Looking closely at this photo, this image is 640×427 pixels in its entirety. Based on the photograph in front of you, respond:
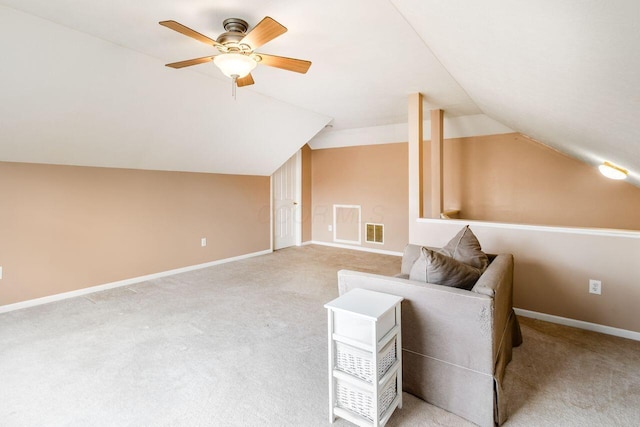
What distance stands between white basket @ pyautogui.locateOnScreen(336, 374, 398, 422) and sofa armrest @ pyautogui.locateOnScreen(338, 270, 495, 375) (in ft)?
0.87

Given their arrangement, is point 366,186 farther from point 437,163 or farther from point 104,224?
point 104,224

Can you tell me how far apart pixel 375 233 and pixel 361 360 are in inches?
177

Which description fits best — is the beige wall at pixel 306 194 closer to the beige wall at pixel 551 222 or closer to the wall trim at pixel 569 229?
the beige wall at pixel 551 222

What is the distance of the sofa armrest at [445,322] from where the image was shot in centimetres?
152

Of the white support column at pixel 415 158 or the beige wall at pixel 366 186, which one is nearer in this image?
the white support column at pixel 415 158

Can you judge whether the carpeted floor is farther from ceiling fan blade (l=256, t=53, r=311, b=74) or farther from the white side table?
ceiling fan blade (l=256, t=53, r=311, b=74)

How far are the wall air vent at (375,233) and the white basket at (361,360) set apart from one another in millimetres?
4274

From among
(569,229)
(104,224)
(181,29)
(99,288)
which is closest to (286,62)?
(181,29)

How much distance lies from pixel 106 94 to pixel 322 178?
433 cm

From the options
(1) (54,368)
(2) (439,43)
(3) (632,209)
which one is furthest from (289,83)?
(3) (632,209)

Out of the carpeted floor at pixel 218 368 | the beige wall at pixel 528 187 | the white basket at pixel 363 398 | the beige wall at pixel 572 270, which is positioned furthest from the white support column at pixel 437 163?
the white basket at pixel 363 398

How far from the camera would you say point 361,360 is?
1.54 m

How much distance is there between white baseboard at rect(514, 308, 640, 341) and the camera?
2.51m

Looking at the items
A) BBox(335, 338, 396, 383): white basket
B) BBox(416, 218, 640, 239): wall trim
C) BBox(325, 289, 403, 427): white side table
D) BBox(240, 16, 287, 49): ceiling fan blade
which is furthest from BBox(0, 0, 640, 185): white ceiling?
BBox(335, 338, 396, 383): white basket
